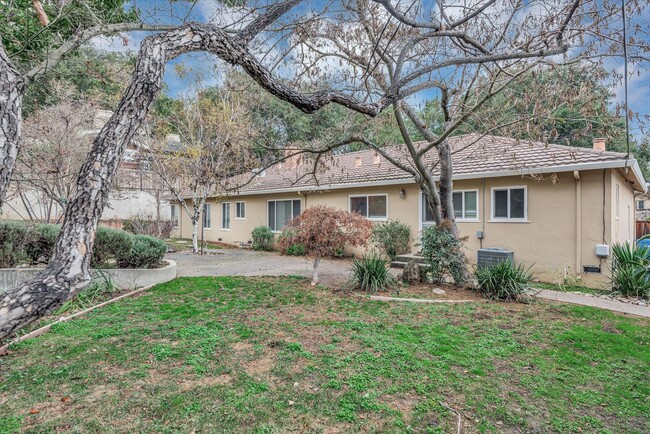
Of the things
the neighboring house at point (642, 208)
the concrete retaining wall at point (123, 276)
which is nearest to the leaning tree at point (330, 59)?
the concrete retaining wall at point (123, 276)

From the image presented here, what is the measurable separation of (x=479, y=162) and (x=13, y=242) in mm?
11790

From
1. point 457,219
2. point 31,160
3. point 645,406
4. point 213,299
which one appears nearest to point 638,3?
point 645,406

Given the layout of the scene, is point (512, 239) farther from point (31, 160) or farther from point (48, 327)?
point (31, 160)

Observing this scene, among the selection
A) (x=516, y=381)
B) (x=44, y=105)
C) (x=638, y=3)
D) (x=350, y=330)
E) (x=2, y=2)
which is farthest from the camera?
A: (x=44, y=105)

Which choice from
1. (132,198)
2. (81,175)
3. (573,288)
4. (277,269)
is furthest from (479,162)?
(132,198)

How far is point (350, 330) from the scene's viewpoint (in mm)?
4855

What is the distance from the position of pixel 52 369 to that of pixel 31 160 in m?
9.86

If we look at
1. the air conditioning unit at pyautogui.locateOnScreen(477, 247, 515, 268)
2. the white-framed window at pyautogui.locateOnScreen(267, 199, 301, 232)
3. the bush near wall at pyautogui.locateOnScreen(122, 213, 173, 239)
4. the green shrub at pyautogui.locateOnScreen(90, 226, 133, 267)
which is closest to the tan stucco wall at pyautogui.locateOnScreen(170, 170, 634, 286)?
the air conditioning unit at pyautogui.locateOnScreen(477, 247, 515, 268)

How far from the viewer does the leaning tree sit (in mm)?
1658

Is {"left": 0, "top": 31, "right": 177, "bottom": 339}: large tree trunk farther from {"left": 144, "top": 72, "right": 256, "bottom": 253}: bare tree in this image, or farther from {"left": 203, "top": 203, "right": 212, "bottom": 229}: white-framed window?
{"left": 203, "top": 203, "right": 212, "bottom": 229}: white-framed window

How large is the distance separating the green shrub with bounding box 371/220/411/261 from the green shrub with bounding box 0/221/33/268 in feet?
29.5

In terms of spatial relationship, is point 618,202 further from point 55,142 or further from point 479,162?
point 55,142

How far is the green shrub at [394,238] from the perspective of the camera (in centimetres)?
1156

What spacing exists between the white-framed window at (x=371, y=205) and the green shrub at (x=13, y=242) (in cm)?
950
